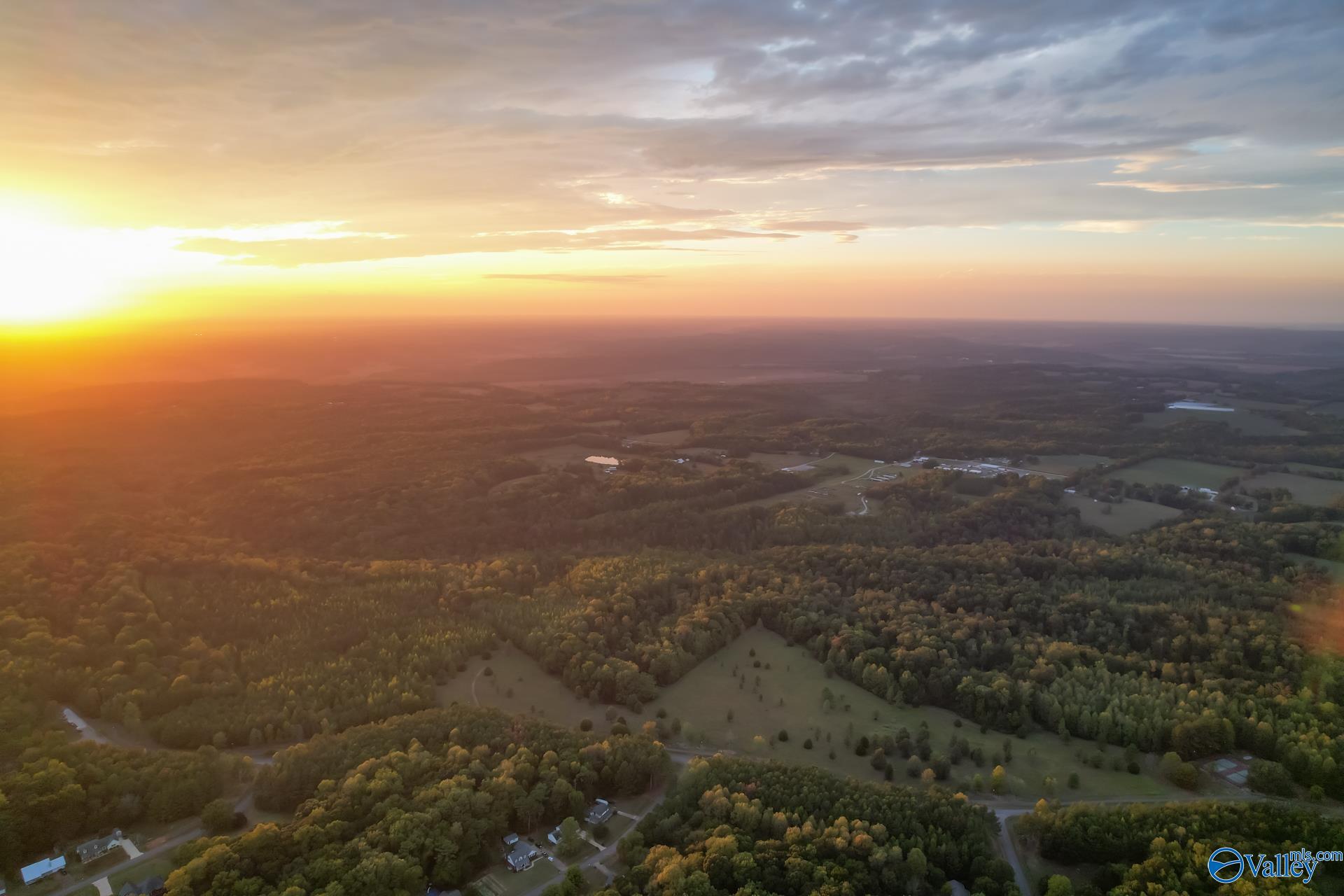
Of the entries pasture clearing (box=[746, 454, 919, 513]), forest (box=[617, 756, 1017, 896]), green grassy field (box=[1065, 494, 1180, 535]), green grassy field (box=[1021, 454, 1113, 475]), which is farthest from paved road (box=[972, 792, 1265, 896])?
green grassy field (box=[1021, 454, 1113, 475])

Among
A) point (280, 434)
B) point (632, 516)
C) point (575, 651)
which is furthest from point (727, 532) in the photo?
point (280, 434)

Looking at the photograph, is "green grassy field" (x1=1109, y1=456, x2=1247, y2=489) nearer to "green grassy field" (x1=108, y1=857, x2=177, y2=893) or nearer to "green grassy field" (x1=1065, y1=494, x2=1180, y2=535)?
"green grassy field" (x1=1065, y1=494, x2=1180, y2=535)

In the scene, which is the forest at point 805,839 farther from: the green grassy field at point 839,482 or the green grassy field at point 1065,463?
the green grassy field at point 1065,463

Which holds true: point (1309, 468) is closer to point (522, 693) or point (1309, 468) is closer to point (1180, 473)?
point (1180, 473)

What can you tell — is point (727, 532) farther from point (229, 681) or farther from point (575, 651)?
point (229, 681)

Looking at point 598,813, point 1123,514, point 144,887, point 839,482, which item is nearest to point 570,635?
point 598,813

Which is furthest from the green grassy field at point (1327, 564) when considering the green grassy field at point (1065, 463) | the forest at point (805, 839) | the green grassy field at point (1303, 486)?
the forest at point (805, 839)
